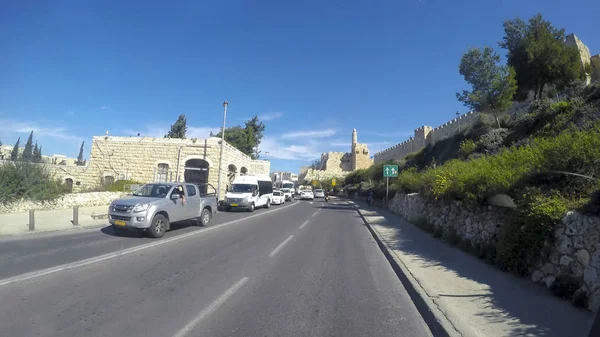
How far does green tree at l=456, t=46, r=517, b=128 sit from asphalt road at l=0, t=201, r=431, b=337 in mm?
23043

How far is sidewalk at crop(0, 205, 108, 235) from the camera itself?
37.1 ft

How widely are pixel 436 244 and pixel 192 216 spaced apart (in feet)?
29.4

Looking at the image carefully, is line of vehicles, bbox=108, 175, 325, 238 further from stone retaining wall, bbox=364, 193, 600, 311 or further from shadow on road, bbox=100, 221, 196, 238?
stone retaining wall, bbox=364, 193, 600, 311

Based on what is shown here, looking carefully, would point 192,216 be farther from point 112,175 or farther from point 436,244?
point 112,175

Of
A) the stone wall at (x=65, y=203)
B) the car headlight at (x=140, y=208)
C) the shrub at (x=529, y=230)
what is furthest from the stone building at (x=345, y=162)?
the shrub at (x=529, y=230)

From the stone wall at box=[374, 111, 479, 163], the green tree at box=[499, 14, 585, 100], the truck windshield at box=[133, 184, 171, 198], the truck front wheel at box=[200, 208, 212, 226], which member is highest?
the green tree at box=[499, 14, 585, 100]

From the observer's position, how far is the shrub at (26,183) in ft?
45.9

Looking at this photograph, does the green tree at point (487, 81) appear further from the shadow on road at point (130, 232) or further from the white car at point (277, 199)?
the shadow on road at point (130, 232)

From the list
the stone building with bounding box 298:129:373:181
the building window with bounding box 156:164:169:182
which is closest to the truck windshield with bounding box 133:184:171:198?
the building window with bounding box 156:164:169:182

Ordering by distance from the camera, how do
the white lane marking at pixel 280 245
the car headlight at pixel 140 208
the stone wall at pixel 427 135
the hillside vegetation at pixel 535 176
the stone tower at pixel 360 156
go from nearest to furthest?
the hillside vegetation at pixel 535 176 → the white lane marking at pixel 280 245 → the car headlight at pixel 140 208 → the stone wall at pixel 427 135 → the stone tower at pixel 360 156

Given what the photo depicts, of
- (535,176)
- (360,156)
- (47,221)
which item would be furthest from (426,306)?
(360,156)

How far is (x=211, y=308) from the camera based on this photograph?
4926 mm

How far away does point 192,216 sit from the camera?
13.4 metres

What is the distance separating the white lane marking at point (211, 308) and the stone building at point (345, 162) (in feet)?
315
